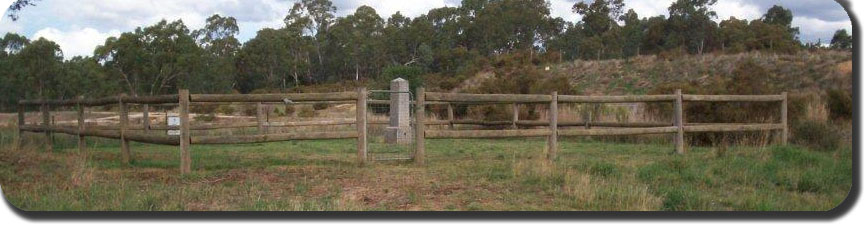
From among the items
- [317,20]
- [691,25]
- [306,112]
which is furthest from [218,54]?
[691,25]

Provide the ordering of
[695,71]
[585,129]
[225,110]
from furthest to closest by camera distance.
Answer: [695,71], [225,110], [585,129]

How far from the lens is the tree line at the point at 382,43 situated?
4281 cm

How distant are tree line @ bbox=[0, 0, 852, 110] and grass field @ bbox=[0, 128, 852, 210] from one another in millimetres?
24438

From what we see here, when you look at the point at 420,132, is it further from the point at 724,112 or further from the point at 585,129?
the point at 724,112

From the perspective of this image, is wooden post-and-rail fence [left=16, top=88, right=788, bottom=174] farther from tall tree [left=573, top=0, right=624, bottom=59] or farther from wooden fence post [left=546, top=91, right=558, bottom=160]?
tall tree [left=573, top=0, right=624, bottom=59]

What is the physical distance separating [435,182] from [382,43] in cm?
4217

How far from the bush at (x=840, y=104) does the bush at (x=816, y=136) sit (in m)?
2.69

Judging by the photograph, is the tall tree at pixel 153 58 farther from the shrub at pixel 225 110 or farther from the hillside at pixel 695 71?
the hillside at pixel 695 71

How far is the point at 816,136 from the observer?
40.2ft

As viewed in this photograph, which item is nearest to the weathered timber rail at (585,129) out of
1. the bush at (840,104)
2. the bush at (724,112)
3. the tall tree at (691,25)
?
the bush at (724,112)

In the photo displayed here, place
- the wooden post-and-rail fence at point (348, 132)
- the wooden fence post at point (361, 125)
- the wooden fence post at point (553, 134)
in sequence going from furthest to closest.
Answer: the wooden fence post at point (553, 134) < the wooden fence post at point (361, 125) < the wooden post-and-rail fence at point (348, 132)

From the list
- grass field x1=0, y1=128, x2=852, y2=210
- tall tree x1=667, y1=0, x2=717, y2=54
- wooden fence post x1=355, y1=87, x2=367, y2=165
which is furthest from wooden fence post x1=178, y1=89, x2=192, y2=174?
tall tree x1=667, y1=0, x2=717, y2=54

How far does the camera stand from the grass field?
6301 mm

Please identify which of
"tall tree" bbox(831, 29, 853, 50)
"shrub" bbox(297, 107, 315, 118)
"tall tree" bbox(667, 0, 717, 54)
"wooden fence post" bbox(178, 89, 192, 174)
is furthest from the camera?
"tall tree" bbox(667, 0, 717, 54)
